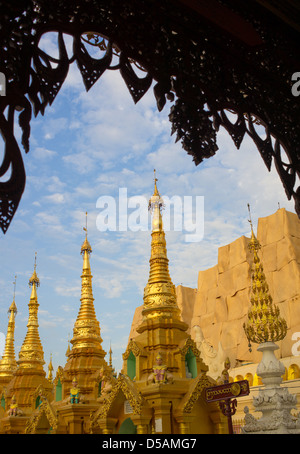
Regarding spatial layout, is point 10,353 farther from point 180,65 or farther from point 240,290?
point 180,65

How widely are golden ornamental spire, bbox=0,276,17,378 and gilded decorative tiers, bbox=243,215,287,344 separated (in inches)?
660

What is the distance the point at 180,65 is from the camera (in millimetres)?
4750

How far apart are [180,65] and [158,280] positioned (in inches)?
465

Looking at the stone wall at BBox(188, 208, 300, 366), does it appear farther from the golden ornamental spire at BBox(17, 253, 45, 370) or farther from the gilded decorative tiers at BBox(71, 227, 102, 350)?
the gilded decorative tiers at BBox(71, 227, 102, 350)

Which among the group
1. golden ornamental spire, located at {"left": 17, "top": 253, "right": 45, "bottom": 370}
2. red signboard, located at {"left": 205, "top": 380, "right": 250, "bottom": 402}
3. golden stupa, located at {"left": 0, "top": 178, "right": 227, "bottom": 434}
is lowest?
red signboard, located at {"left": 205, "top": 380, "right": 250, "bottom": 402}

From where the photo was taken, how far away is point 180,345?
14461 mm

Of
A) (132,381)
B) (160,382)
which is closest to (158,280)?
(132,381)

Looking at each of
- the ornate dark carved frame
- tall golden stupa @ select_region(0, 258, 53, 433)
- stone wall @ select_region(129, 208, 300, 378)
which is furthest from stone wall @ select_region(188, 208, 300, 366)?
the ornate dark carved frame

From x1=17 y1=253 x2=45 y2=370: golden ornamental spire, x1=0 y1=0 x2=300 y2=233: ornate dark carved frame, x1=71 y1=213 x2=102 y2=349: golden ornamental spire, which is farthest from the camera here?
x1=17 y1=253 x2=45 y2=370: golden ornamental spire

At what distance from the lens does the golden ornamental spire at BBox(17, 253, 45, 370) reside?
2214 centimetres

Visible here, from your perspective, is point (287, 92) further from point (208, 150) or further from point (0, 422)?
point (0, 422)

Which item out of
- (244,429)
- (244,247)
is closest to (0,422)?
(244,429)

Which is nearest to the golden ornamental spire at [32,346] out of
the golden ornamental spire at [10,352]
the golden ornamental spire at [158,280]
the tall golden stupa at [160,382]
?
the golden ornamental spire at [10,352]
